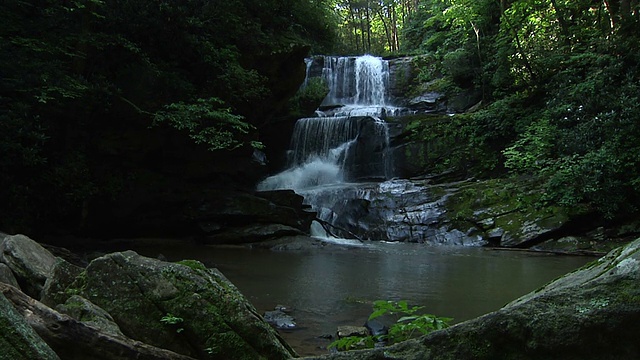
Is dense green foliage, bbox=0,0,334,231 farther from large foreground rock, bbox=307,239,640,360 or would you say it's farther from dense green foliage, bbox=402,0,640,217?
large foreground rock, bbox=307,239,640,360

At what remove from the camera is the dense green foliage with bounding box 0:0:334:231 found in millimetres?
9875

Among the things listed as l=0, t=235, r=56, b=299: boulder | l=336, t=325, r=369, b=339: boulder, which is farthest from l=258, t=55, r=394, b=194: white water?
l=0, t=235, r=56, b=299: boulder

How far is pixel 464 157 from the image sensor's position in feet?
61.4

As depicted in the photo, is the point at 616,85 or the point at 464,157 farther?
the point at 464,157

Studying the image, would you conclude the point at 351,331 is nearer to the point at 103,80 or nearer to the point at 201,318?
the point at 201,318

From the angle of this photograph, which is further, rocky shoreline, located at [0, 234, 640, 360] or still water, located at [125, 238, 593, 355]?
still water, located at [125, 238, 593, 355]

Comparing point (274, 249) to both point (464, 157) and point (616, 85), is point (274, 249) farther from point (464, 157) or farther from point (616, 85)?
point (616, 85)

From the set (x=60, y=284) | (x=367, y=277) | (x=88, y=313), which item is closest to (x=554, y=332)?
(x=88, y=313)

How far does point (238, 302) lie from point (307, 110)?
57.2 ft

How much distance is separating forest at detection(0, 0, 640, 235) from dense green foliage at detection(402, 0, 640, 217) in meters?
0.05

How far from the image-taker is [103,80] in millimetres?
11609

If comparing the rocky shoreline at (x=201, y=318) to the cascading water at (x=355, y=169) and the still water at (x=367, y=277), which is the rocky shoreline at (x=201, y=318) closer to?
the still water at (x=367, y=277)

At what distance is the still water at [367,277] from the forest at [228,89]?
110 inches

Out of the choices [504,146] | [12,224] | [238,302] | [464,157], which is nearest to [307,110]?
[464,157]
